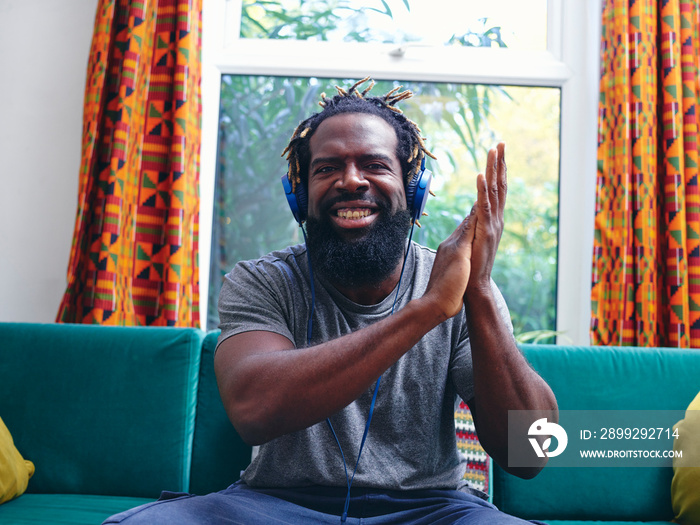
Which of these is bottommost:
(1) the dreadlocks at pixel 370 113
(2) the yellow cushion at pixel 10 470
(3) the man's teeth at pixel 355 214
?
(2) the yellow cushion at pixel 10 470

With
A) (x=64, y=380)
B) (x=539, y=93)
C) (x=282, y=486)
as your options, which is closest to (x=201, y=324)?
(x=64, y=380)

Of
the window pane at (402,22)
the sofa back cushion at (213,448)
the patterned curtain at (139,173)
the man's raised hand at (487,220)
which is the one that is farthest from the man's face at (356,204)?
the window pane at (402,22)

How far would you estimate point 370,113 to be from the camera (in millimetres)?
1490

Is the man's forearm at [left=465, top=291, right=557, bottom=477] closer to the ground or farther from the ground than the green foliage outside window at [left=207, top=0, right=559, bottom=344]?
closer to the ground

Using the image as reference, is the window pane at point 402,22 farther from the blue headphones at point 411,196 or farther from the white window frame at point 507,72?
the blue headphones at point 411,196

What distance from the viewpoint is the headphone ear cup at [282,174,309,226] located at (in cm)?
143

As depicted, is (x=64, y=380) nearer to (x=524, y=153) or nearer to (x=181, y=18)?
(x=181, y=18)

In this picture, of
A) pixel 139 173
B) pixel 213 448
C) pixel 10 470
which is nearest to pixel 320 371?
pixel 213 448

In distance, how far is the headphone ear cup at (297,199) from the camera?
1435mm

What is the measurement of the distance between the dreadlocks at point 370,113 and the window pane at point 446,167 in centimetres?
97

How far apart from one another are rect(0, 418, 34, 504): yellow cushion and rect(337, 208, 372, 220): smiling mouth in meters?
1.13

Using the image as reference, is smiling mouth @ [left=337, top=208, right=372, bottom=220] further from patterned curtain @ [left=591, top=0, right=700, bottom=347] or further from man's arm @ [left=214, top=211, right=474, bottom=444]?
patterned curtain @ [left=591, top=0, right=700, bottom=347]

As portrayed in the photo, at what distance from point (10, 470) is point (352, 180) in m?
1.21

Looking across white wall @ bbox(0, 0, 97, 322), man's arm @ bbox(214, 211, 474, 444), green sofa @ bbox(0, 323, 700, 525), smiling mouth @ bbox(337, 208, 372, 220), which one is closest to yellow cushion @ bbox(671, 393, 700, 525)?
green sofa @ bbox(0, 323, 700, 525)
